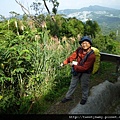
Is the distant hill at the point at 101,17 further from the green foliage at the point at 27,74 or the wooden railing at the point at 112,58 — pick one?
the green foliage at the point at 27,74

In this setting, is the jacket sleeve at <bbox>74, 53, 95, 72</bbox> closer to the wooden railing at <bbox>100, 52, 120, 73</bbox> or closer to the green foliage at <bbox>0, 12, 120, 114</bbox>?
the green foliage at <bbox>0, 12, 120, 114</bbox>

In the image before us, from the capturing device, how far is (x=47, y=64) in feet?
14.7

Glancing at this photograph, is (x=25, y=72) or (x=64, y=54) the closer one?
(x=25, y=72)

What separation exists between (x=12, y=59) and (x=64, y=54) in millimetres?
1775

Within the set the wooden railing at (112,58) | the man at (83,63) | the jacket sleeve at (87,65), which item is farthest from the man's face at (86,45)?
the wooden railing at (112,58)

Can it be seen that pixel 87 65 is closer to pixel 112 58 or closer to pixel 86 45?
pixel 86 45

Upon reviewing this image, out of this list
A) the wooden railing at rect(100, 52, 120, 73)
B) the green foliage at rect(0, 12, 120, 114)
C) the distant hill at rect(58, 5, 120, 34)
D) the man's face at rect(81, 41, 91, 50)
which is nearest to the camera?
the man's face at rect(81, 41, 91, 50)

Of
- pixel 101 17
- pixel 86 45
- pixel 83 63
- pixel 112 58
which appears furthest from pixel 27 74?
pixel 101 17

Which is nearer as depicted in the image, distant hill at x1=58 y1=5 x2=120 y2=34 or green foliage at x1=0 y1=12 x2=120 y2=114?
green foliage at x1=0 y1=12 x2=120 y2=114

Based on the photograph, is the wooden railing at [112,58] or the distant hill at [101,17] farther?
the distant hill at [101,17]

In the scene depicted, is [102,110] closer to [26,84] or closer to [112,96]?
[112,96]

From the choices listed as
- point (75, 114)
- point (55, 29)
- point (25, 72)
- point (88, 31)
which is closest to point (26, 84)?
point (25, 72)

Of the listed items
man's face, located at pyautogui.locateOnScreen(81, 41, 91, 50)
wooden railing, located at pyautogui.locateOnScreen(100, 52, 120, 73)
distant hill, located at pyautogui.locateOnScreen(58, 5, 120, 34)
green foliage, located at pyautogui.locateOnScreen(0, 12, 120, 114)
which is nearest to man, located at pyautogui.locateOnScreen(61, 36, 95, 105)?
Answer: man's face, located at pyautogui.locateOnScreen(81, 41, 91, 50)

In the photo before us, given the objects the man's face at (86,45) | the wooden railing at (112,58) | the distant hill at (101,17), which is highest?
the man's face at (86,45)
